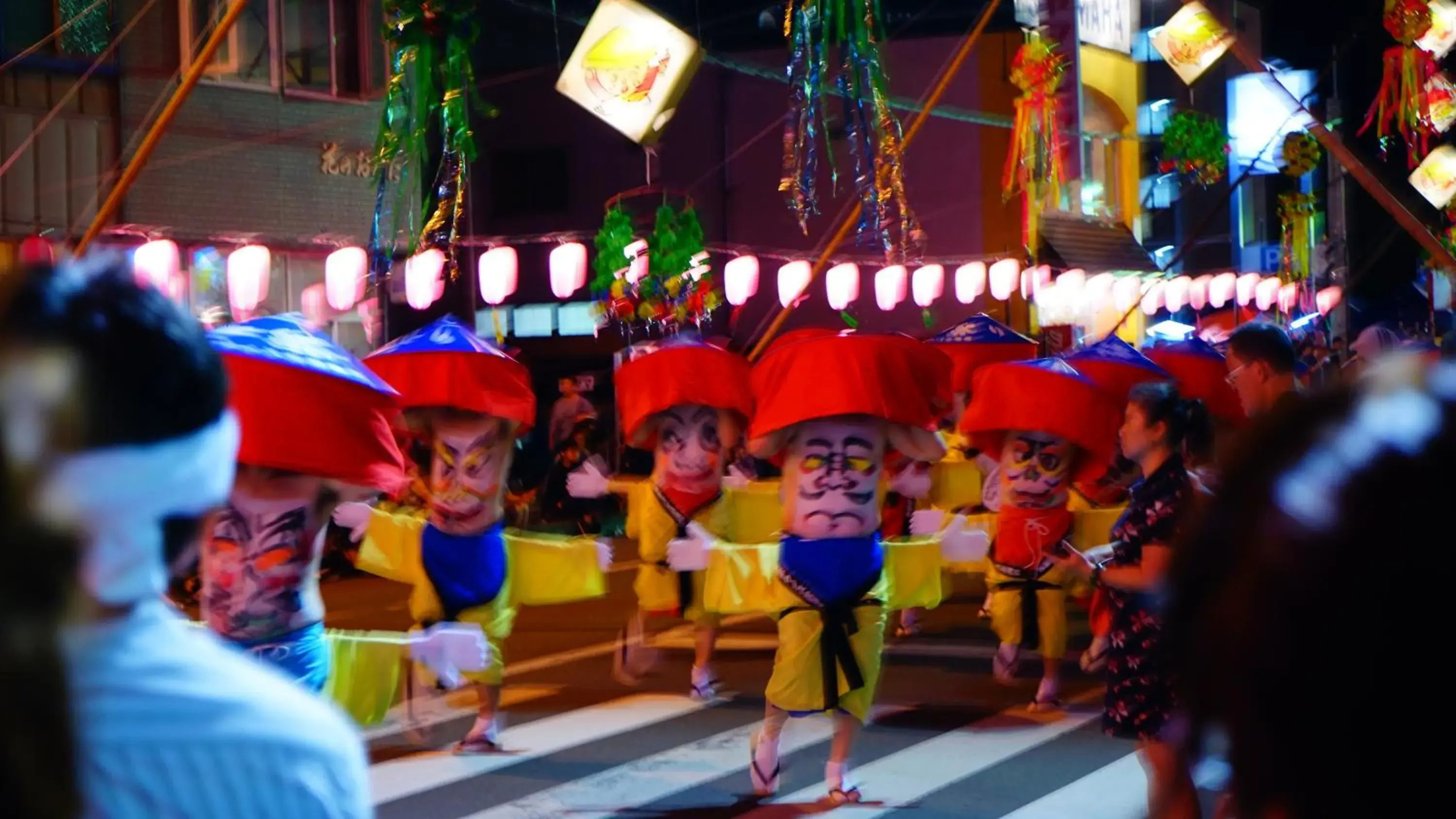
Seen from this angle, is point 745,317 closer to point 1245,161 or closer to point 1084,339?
point 1084,339

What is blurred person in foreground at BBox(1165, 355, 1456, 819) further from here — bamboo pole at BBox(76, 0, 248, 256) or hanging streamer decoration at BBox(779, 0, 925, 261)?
hanging streamer decoration at BBox(779, 0, 925, 261)

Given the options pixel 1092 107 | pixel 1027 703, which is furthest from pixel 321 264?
pixel 1092 107

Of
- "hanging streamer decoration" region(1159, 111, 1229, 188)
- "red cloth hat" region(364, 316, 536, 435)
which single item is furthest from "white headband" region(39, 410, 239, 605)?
"hanging streamer decoration" region(1159, 111, 1229, 188)

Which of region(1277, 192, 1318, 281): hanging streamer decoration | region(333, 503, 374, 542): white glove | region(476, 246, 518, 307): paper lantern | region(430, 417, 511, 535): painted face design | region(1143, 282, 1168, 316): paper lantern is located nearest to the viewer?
region(333, 503, 374, 542): white glove

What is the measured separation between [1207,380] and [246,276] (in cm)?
869

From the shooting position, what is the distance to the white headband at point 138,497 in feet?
4.94

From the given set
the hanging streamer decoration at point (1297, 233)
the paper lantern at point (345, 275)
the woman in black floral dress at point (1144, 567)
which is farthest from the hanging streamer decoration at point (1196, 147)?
the woman in black floral dress at point (1144, 567)

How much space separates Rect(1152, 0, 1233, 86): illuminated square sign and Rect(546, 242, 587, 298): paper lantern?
291 inches

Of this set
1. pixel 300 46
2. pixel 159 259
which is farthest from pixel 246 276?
pixel 300 46

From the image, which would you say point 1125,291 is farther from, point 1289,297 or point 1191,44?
point 1191,44

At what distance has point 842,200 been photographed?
82.3ft

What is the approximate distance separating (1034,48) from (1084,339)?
32.6 feet

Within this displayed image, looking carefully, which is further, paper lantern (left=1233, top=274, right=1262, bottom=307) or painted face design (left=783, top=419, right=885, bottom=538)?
paper lantern (left=1233, top=274, right=1262, bottom=307)

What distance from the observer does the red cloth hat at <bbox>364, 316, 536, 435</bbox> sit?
7145 millimetres
